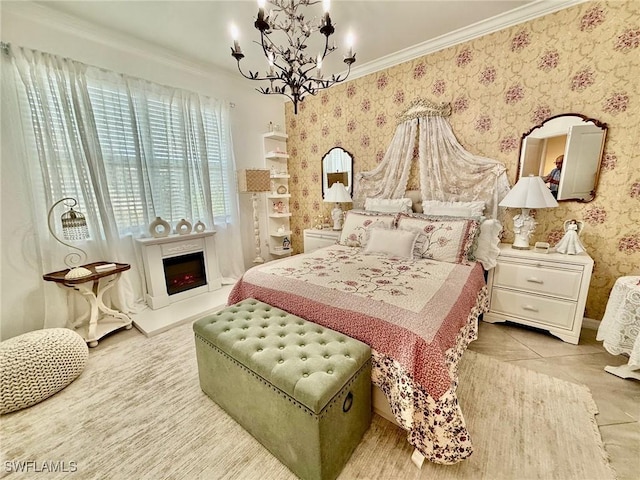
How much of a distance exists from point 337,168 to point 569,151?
95.9 inches

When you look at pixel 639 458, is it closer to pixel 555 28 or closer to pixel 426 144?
pixel 426 144

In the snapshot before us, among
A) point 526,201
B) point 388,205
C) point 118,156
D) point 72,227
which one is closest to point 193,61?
point 118,156

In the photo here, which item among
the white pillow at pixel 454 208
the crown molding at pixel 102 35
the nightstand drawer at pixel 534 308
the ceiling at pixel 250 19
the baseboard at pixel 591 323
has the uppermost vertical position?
the ceiling at pixel 250 19

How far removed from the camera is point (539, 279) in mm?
2199

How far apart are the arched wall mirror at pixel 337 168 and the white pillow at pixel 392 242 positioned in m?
1.29

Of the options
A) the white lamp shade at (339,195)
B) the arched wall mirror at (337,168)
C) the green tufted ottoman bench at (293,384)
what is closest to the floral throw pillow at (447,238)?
the white lamp shade at (339,195)

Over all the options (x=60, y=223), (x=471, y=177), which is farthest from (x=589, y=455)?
(x=60, y=223)

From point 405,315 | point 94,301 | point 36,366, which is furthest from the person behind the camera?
point 94,301

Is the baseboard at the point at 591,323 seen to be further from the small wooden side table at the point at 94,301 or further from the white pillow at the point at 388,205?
the small wooden side table at the point at 94,301

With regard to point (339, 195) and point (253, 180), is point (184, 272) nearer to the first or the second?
point (253, 180)

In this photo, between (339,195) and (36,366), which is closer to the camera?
(36,366)

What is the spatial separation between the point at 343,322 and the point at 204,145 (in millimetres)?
2853

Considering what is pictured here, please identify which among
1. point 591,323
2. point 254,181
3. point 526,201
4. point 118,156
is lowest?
point 591,323

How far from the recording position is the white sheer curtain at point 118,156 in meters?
2.20
